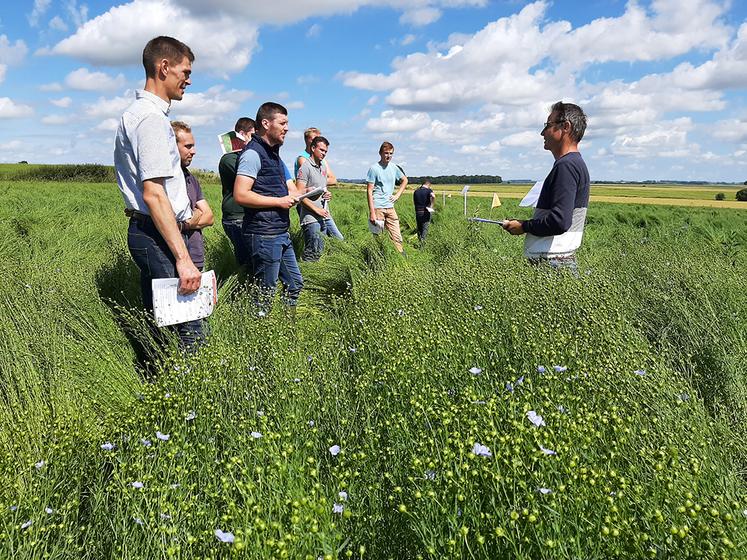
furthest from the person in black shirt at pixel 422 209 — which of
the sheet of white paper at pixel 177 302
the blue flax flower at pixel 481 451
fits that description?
the blue flax flower at pixel 481 451

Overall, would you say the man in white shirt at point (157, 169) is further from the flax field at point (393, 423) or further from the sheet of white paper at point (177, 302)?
the flax field at point (393, 423)

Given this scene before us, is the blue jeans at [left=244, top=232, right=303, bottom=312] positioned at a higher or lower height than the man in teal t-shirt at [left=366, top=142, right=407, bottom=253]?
lower

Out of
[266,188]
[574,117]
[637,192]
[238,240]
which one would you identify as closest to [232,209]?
[238,240]

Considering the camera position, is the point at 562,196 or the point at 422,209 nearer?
the point at 562,196

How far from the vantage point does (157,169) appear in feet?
7.95

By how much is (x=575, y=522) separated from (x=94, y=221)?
291 inches

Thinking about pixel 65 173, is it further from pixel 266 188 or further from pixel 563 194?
pixel 563 194

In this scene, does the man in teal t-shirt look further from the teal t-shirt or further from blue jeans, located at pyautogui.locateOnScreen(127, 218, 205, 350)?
blue jeans, located at pyautogui.locateOnScreen(127, 218, 205, 350)

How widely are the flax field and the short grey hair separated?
3.10ft

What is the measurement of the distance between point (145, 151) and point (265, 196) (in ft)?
4.18

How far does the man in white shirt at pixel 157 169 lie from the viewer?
243 centimetres

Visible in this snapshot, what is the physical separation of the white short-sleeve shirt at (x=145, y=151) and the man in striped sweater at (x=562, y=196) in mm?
2274

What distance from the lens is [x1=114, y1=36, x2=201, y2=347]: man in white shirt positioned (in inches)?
95.7

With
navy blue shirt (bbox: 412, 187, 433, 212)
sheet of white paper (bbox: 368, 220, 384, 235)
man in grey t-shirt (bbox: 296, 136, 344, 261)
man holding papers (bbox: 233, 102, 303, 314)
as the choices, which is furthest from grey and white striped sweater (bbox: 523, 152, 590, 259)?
navy blue shirt (bbox: 412, 187, 433, 212)
